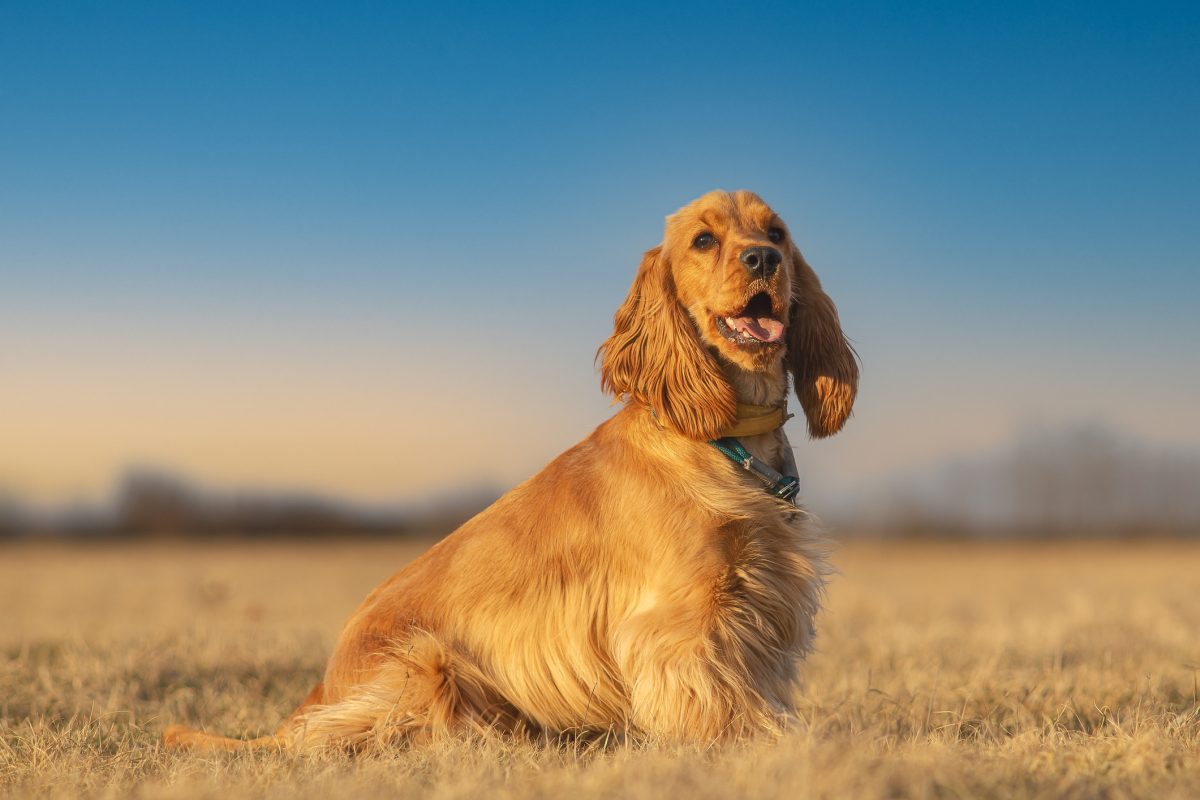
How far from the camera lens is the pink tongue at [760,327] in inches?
157

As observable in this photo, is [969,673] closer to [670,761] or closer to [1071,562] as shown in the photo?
[670,761]

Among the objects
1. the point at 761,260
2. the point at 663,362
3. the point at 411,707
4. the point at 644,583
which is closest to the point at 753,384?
the point at 663,362

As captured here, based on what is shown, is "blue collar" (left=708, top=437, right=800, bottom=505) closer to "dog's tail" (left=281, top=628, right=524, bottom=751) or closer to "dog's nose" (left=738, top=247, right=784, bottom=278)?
"dog's nose" (left=738, top=247, right=784, bottom=278)

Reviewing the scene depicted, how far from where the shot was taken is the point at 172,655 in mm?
6172

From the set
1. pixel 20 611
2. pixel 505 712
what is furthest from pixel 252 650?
pixel 20 611

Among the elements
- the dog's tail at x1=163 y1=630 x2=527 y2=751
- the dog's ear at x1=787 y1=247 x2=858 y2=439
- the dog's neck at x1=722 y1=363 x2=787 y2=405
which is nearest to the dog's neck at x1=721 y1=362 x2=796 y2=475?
the dog's neck at x1=722 y1=363 x2=787 y2=405

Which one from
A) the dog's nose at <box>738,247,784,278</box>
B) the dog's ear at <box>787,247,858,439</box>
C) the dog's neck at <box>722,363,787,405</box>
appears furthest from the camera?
the dog's ear at <box>787,247,858,439</box>

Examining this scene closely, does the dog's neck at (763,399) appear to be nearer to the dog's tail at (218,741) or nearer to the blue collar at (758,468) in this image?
the blue collar at (758,468)

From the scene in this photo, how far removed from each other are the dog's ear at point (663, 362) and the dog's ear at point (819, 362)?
481 millimetres

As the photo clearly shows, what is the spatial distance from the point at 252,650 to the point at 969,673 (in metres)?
4.13

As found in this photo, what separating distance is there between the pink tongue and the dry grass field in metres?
1.05

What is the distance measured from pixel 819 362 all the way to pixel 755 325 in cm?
51

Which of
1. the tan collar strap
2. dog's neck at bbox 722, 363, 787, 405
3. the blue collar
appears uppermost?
dog's neck at bbox 722, 363, 787, 405

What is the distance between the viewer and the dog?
3758mm
